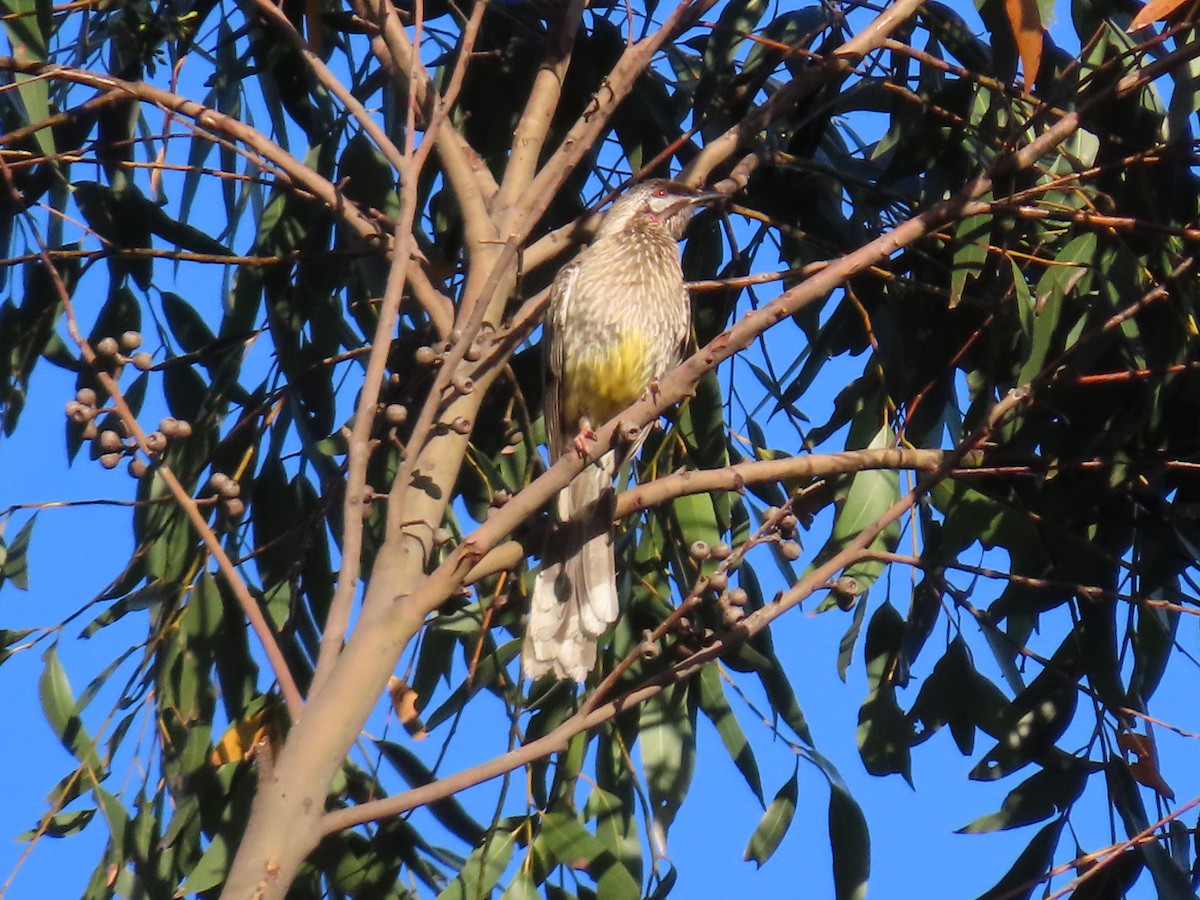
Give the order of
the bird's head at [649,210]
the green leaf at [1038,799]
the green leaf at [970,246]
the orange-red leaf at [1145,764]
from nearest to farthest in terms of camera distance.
A: the orange-red leaf at [1145,764] < the green leaf at [970,246] < the green leaf at [1038,799] < the bird's head at [649,210]

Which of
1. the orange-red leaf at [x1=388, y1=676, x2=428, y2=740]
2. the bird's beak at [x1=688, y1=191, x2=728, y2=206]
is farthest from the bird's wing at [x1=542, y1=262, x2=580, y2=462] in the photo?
the orange-red leaf at [x1=388, y1=676, x2=428, y2=740]

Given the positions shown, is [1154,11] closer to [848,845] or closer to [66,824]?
[848,845]

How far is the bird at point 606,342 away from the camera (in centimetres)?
286

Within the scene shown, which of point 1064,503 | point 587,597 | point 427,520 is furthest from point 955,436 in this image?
point 427,520

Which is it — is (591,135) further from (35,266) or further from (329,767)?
(35,266)

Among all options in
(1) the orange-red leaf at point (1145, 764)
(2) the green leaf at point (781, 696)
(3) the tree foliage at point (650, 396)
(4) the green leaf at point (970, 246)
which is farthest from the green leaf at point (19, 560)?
(1) the orange-red leaf at point (1145, 764)

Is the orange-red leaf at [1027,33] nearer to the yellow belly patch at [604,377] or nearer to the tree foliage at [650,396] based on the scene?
the tree foliage at [650,396]

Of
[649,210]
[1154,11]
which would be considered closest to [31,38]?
[649,210]

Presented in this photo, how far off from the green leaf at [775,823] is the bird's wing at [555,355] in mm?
862

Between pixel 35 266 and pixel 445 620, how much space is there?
3.54ft

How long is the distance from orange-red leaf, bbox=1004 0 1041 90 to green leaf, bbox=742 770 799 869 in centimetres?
121

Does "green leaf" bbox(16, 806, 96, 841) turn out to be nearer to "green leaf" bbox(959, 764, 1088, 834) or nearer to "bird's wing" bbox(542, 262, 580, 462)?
"bird's wing" bbox(542, 262, 580, 462)

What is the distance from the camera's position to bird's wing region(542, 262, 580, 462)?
125 inches

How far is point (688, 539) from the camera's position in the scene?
2791 millimetres
